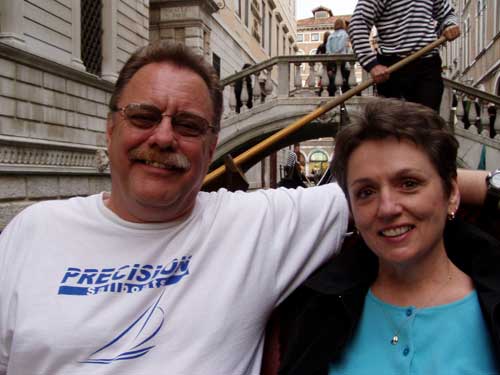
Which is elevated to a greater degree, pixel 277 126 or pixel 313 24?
pixel 313 24

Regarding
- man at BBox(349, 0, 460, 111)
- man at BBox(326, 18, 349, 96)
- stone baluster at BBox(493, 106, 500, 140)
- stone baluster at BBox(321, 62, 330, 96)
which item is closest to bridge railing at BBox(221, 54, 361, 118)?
stone baluster at BBox(321, 62, 330, 96)

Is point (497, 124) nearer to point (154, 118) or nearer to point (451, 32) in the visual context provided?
point (451, 32)

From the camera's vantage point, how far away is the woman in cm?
121

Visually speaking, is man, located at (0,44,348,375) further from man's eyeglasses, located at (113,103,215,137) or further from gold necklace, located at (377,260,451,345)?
gold necklace, located at (377,260,451,345)

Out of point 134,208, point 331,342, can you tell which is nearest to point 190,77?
point 134,208

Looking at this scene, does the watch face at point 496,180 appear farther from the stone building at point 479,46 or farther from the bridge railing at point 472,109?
the stone building at point 479,46

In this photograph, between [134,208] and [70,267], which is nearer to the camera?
[70,267]

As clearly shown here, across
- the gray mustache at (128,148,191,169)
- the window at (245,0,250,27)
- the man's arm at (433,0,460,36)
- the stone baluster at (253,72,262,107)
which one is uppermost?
the window at (245,0,250,27)

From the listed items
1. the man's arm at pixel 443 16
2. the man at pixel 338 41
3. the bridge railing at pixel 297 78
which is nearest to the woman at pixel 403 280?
the man's arm at pixel 443 16

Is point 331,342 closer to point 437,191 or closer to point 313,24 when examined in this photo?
point 437,191

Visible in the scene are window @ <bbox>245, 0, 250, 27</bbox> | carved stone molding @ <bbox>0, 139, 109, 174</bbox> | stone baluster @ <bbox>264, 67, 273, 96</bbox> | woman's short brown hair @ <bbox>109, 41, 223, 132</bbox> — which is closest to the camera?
woman's short brown hair @ <bbox>109, 41, 223, 132</bbox>

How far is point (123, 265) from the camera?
1.37m

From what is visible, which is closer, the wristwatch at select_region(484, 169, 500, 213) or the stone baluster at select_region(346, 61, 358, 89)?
the wristwatch at select_region(484, 169, 500, 213)

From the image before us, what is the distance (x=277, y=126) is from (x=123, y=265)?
6.70m
